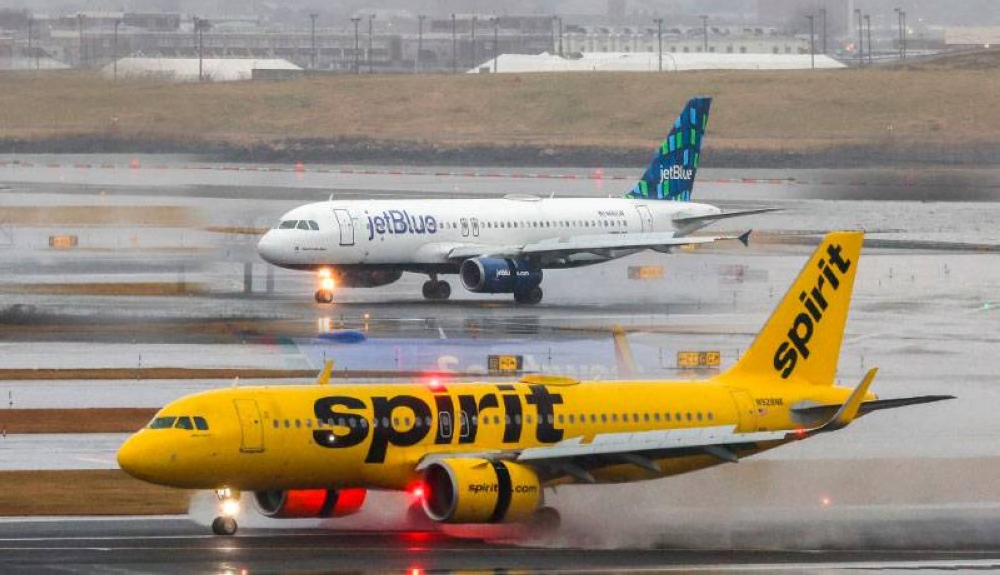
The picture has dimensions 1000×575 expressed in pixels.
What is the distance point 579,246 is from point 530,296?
3254 mm

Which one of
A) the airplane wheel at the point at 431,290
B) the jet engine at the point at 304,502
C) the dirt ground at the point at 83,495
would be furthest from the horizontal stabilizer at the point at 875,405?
the airplane wheel at the point at 431,290

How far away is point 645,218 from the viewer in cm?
9200

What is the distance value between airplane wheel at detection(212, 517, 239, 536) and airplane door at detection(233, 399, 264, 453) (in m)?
2.18

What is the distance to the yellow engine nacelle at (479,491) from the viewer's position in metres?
40.1

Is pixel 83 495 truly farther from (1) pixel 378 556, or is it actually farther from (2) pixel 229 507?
(1) pixel 378 556

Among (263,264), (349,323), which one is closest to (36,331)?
(349,323)

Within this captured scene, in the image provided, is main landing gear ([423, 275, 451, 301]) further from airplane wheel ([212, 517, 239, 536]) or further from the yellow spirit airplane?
airplane wheel ([212, 517, 239, 536])

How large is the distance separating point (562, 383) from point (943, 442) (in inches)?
485

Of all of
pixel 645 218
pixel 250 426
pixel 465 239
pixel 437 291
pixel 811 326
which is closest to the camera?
pixel 250 426

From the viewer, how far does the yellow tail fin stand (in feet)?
151

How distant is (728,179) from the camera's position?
546ft

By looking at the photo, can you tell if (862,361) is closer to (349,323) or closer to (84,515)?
(349,323)

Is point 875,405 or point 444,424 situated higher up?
point 875,405

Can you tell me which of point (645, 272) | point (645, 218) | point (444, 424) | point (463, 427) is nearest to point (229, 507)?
point (444, 424)
